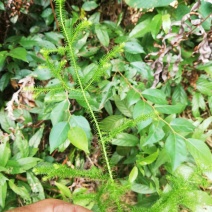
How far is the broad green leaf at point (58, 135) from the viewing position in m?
1.33

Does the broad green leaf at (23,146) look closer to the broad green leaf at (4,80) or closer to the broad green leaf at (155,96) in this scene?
the broad green leaf at (4,80)

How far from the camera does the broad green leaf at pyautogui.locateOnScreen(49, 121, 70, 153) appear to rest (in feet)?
4.35

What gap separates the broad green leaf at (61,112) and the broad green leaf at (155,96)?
1.11 feet

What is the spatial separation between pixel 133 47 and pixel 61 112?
0.50m

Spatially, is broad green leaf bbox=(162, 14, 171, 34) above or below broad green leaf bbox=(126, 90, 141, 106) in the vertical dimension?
above

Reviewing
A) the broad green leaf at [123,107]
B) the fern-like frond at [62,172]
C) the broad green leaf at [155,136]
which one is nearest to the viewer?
the fern-like frond at [62,172]

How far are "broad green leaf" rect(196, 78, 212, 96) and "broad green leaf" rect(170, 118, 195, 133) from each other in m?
0.43

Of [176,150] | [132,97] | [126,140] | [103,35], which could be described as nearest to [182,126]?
[176,150]

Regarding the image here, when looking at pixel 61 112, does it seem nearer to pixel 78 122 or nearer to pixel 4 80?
pixel 78 122

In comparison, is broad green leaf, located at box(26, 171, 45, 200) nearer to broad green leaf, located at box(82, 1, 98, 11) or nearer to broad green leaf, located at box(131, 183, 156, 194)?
broad green leaf, located at box(131, 183, 156, 194)

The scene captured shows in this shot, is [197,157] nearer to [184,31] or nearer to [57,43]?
[184,31]

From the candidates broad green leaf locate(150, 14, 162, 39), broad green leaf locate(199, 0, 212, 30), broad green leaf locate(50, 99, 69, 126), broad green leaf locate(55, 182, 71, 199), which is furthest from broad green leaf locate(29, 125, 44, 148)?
broad green leaf locate(199, 0, 212, 30)

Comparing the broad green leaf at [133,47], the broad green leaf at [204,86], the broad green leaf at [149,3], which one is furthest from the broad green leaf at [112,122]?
Answer: the broad green leaf at [149,3]

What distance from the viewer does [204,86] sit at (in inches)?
71.1
